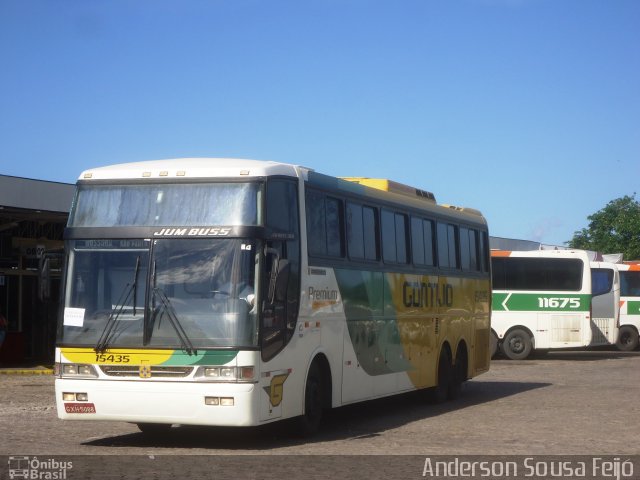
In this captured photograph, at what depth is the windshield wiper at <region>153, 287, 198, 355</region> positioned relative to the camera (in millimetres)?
12430

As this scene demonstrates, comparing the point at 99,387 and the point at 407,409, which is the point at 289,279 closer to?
the point at 99,387

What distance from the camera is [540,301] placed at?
34.4 m

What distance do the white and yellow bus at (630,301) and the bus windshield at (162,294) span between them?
30.3m

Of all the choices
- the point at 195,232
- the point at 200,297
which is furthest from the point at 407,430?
the point at 195,232

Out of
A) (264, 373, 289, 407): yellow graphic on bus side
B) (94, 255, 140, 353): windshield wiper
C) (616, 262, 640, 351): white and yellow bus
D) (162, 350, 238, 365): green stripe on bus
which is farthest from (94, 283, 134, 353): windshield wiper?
(616, 262, 640, 351): white and yellow bus

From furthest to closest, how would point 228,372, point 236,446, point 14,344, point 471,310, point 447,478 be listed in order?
point 14,344 → point 471,310 → point 236,446 → point 228,372 → point 447,478

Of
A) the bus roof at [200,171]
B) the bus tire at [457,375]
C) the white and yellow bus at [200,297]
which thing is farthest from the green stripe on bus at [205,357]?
the bus tire at [457,375]

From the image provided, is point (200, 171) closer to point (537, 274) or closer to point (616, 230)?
point (537, 274)

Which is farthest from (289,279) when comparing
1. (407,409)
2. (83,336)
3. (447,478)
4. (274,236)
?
(407,409)

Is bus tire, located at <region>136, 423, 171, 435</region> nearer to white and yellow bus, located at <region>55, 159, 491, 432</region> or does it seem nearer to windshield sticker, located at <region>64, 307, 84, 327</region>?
white and yellow bus, located at <region>55, 159, 491, 432</region>

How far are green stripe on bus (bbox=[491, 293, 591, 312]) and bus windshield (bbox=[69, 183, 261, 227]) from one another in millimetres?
21832

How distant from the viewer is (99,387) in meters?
12.7

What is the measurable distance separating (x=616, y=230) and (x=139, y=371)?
83.1 m

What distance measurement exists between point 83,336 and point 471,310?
10169 millimetres
